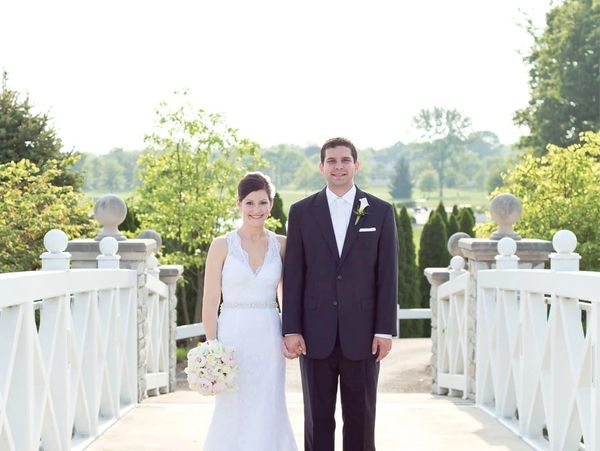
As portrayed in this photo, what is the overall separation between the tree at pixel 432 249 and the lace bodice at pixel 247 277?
21628 mm

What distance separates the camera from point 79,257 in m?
9.48

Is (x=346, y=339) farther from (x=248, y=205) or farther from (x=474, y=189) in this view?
(x=474, y=189)

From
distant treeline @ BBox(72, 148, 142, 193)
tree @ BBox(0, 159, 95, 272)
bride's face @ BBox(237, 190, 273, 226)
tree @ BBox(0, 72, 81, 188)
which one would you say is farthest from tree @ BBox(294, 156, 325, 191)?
bride's face @ BBox(237, 190, 273, 226)

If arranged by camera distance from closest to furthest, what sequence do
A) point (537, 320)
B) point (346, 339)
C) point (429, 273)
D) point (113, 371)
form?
point (346, 339)
point (537, 320)
point (113, 371)
point (429, 273)

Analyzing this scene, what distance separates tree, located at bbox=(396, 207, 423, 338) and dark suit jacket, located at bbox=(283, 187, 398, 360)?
20462 millimetres

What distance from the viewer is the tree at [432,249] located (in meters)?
27.7

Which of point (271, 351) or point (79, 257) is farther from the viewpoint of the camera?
point (79, 257)

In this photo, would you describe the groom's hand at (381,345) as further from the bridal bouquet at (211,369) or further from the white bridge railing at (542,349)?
the white bridge railing at (542,349)

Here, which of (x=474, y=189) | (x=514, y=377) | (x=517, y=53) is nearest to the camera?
(x=514, y=377)

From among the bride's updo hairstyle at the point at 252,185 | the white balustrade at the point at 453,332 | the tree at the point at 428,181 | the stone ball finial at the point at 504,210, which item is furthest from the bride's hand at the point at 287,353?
the tree at the point at 428,181

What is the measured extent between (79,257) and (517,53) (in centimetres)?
3293

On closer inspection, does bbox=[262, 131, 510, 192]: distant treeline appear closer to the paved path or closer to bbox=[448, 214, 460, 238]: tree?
bbox=[448, 214, 460, 238]: tree

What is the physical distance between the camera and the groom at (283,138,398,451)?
5.71 m

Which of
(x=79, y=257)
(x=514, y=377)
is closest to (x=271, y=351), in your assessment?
(x=514, y=377)
